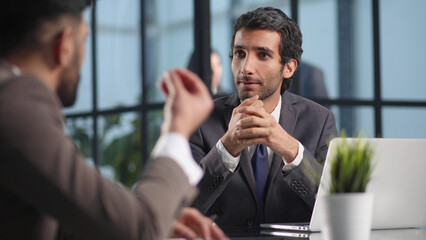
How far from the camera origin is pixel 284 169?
2.58 m

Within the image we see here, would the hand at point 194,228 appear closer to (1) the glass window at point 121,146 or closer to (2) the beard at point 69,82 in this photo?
(2) the beard at point 69,82

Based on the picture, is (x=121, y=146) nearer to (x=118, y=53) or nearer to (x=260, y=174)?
(x=118, y=53)

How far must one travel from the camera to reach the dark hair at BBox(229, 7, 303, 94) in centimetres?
294

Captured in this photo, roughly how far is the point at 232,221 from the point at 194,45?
9.05 ft

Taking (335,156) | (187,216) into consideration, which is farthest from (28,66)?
(335,156)

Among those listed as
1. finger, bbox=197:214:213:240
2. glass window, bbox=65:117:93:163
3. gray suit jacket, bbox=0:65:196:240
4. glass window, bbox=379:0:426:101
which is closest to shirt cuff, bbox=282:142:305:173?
finger, bbox=197:214:213:240

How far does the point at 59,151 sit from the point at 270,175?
1723 mm

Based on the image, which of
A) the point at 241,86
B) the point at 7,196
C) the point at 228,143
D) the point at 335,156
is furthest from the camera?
the point at 241,86

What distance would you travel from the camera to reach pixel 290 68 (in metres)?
3.13

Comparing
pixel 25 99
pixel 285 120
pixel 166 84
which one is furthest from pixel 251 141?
pixel 25 99

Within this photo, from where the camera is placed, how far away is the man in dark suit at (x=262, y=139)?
253 cm

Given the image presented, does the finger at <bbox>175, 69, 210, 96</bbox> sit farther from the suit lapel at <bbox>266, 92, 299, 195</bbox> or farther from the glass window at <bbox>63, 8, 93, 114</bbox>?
the glass window at <bbox>63, 8, 93, 114</bbox>

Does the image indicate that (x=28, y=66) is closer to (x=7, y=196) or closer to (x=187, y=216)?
(x=7, y=196)

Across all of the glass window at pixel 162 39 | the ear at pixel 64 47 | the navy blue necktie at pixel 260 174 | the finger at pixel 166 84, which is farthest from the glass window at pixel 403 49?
the ear at pixel 64 47
